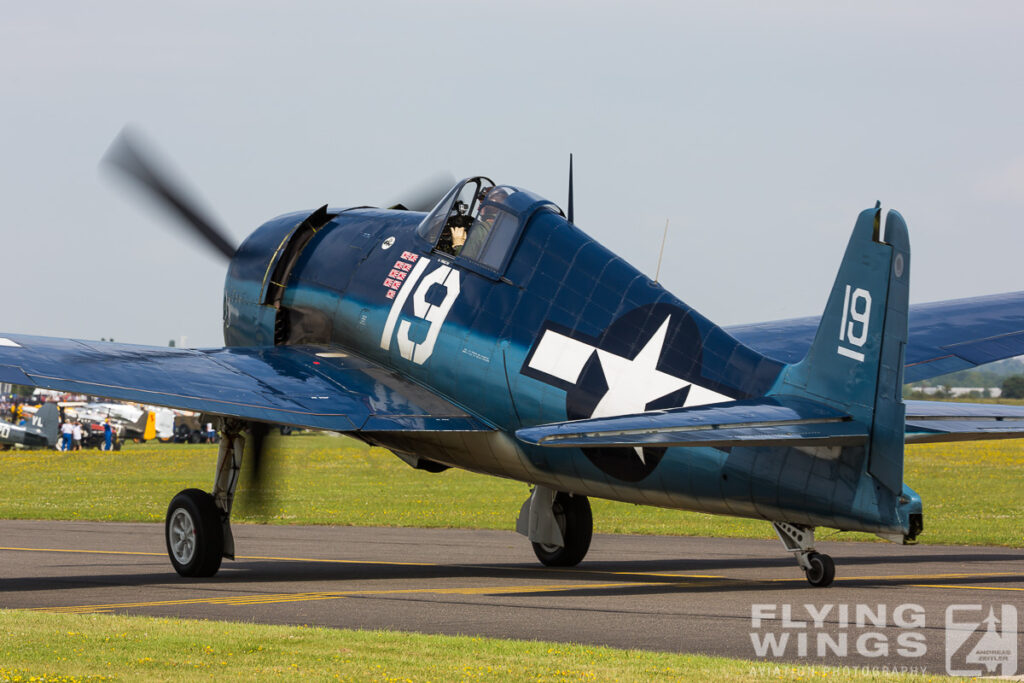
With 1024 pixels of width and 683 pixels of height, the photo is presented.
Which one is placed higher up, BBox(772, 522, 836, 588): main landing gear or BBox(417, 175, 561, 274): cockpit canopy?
BBox(417, 175, 561, 274): cockpit canopy

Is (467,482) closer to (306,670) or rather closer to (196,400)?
(196,400)

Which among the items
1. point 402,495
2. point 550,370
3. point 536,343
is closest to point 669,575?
point 550,370

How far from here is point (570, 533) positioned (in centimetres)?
1692

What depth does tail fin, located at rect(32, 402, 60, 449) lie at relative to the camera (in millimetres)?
66000

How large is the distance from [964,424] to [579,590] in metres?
4.02

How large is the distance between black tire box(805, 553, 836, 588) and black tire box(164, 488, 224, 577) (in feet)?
20.8

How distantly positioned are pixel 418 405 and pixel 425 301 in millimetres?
1211

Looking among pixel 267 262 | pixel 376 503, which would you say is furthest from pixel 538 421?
pixel 376 503

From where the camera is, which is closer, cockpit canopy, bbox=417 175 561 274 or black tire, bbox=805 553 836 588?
black tire, bbox=805 553 836 588

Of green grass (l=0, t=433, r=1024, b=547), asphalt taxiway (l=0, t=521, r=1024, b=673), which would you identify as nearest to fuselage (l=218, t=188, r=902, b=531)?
asphalt taxiway (l=0, t=521, r=1024, b=673)

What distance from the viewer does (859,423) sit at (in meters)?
11.5

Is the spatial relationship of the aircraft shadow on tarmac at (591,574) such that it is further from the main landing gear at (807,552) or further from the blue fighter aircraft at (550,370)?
the blue fighter aircraft at (550,370)

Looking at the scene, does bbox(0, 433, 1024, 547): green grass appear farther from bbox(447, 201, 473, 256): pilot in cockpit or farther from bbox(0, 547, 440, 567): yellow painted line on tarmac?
bbox(447, 201, 473, 256): pilot in cockpit

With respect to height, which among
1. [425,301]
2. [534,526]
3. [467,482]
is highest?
[425,301]
